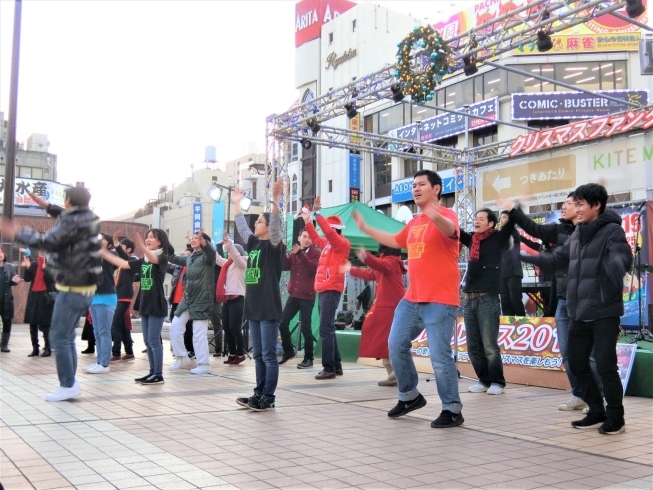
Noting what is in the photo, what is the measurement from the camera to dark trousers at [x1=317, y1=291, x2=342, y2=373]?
840 centimetres

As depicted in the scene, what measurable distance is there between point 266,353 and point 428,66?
8535mm

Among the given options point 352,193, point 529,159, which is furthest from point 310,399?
point 352,193

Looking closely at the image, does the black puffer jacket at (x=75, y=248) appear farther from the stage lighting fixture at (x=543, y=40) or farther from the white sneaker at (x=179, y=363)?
the stage lighting fixture at (x=543, y=40)

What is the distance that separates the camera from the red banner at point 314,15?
47.5 meters

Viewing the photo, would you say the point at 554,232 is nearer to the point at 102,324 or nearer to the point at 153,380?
the point at 153,380

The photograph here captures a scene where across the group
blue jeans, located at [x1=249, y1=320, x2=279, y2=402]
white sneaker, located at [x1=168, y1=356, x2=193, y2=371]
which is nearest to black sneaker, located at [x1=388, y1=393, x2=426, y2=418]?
blue jeans, located at [x1=249, y1=320, x2=279, y2=402]

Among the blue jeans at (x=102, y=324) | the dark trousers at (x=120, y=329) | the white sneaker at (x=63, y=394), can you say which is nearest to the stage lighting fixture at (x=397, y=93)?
the dark trousers at (x=120, y=329)

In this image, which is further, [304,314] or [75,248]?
[304,314]

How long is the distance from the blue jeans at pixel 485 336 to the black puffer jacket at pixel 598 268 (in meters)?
1.85

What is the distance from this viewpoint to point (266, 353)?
5797 mm

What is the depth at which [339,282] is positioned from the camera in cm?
857

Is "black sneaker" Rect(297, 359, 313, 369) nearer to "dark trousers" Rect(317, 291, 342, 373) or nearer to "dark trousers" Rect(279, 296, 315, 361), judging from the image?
"dark trousers" Rect(279, 296, 315, 361)

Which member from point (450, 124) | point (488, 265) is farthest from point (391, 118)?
point (488, 265)

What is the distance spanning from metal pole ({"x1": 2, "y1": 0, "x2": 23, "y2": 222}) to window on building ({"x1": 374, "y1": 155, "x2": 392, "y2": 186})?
105 feet
